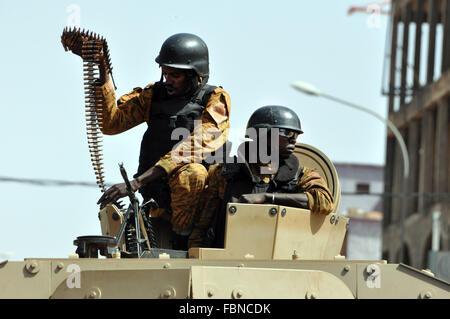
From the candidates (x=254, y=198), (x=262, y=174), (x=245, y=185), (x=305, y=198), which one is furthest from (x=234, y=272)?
(x=262, y=174)

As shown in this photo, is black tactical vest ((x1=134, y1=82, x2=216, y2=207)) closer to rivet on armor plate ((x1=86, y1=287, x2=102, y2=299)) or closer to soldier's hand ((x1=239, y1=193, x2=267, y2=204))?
soldier's hand ((x1=239, y1=193, x2=267, y2=204))

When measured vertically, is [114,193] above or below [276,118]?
below

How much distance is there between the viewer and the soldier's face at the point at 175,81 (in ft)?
47.2

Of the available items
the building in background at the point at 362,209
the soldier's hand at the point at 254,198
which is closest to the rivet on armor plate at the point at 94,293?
→ the soldier's hand at the point at 254,198

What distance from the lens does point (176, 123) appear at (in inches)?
567

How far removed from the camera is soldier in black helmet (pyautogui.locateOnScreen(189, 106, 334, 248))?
1358 centimetres

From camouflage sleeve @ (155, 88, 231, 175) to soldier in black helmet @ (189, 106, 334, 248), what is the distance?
0.26 m

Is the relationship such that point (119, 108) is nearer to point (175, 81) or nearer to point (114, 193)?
point (175, 81)

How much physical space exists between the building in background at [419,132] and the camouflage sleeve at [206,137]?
4034 cm

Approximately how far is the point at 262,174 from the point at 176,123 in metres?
1.18

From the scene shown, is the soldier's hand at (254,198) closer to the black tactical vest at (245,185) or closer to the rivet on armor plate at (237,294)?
the black tactical vest at (245,185)

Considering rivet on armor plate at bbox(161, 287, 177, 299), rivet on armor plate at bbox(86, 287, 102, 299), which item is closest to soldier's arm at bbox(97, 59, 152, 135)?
rivet on armor plate at bbox(86, 287, 102, 299)
